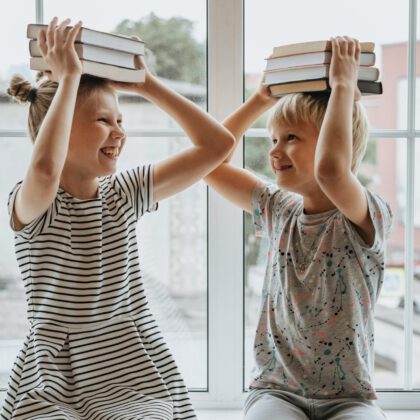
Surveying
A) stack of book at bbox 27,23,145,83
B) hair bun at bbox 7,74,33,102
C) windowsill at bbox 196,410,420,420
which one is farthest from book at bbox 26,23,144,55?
windowsill at bbox 196,410,420,420

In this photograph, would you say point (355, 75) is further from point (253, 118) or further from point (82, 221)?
point (82, 221)

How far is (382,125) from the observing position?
6.13 ft

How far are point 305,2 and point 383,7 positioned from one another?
0.66 feet

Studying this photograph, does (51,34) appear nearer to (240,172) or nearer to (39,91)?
(39,91)

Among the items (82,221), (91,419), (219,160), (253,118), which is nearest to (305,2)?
(253,118)

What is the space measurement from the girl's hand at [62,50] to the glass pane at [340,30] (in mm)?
549

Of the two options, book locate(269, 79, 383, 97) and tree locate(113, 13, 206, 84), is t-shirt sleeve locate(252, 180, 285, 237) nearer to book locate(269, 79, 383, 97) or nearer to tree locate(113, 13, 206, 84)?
book locate(269, 79, 383, 97)

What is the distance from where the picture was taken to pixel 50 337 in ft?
4.97

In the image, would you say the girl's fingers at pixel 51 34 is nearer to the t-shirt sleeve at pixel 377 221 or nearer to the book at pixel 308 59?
the book at pixel 308 59

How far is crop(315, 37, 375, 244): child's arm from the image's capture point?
4.83 feet

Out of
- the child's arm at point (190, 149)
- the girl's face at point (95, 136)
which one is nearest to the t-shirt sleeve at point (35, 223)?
the girl's face at point (95, 136)

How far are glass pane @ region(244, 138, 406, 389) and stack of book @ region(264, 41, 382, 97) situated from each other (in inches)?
12.2

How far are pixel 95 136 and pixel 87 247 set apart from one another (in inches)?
9.5

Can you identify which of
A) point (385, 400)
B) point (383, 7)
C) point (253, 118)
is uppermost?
point (383, 7)
